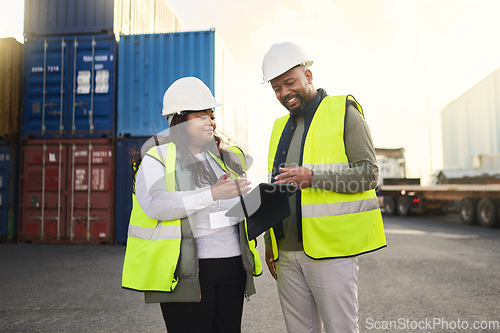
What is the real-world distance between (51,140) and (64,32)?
250 cm

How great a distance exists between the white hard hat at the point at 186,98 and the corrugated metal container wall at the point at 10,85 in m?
8.72

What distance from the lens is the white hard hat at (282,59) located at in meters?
2.29

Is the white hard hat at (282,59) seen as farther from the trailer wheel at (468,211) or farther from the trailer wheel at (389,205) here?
the trailer wheel at (389,205)

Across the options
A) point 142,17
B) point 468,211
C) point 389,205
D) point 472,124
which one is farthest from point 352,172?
point 472,124

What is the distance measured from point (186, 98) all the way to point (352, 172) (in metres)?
0.93

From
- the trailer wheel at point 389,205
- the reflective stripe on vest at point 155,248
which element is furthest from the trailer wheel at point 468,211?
the reflective stripe on vest at point 155,248

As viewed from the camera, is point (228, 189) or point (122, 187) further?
point (122, 187)

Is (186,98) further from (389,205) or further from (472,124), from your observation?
(472,124)

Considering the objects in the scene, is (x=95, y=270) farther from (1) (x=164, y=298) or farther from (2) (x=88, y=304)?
(1) (x=164, y=298)

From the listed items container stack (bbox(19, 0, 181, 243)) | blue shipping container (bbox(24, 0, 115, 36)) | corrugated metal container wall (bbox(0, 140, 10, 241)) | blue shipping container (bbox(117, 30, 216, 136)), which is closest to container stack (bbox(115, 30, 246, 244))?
blue shipping container (bbox(117, 30, 216, 136))

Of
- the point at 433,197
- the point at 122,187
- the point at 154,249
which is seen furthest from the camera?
the point at 433,197

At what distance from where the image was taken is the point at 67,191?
9141 mm

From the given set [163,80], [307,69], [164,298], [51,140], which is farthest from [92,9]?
[164,298]

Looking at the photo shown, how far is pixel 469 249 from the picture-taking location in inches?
339
